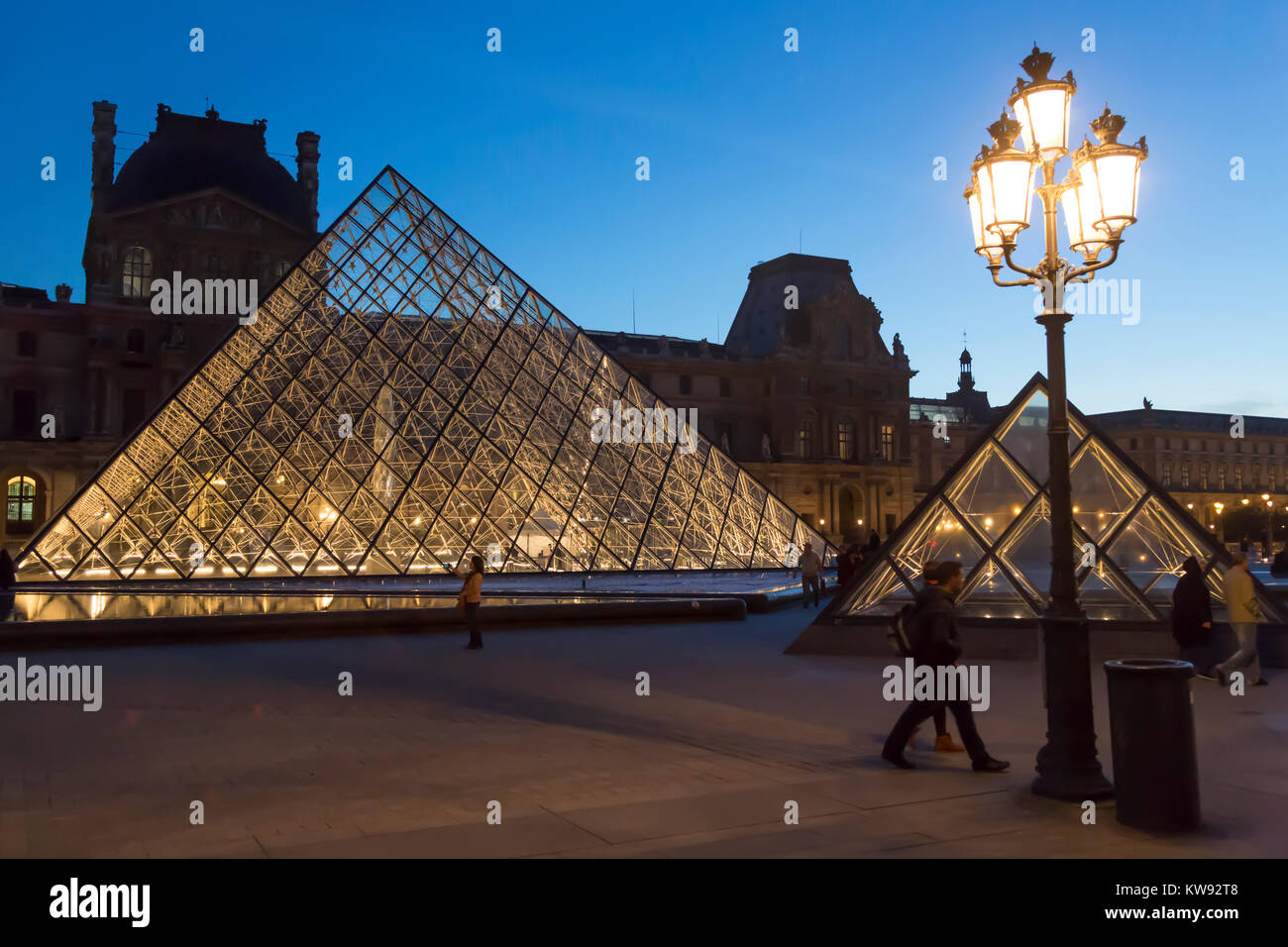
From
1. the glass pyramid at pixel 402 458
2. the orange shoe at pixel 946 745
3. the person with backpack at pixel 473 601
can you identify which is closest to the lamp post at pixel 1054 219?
the orange shoe at pixel 946 745

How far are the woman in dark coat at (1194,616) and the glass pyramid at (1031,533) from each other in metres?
1.45

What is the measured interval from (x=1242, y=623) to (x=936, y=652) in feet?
13.9

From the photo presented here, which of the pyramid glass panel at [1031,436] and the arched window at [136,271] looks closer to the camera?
the pyramid glass panel at [1031,436]

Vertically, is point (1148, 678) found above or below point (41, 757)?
above

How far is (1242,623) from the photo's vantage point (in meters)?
8.42

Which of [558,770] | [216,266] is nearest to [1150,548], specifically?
[558,770]

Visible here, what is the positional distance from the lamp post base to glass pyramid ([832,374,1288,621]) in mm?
5375

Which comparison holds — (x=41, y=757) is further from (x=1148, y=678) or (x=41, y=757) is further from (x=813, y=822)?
(x=1148, y=678)

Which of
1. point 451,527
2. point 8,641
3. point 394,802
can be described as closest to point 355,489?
point 451,527

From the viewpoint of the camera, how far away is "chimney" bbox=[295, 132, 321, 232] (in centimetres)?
4972

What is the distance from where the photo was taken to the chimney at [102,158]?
45625 millimetres

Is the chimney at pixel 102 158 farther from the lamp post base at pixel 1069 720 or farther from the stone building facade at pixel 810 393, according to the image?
the lamp post base at pixel 1069 720
